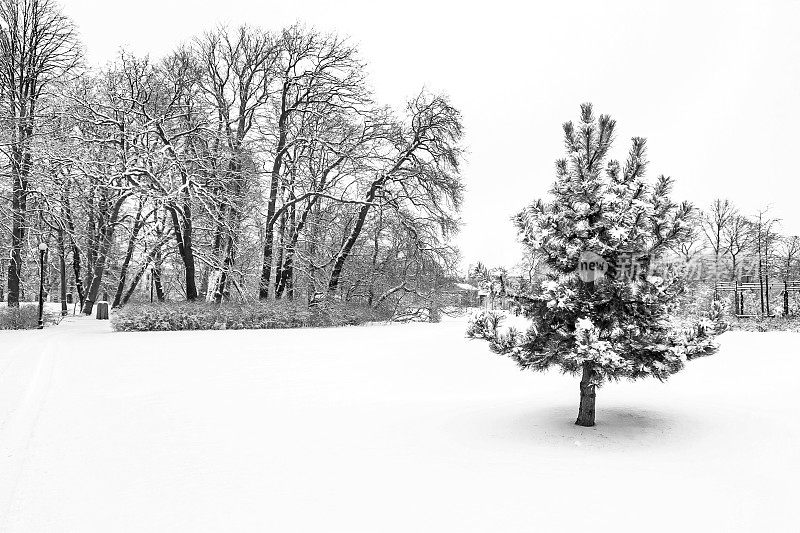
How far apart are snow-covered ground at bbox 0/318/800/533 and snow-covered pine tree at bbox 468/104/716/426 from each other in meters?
1.03

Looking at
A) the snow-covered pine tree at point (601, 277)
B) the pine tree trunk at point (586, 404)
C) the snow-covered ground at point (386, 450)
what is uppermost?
the snow-covered pine tree at point (601, 277)

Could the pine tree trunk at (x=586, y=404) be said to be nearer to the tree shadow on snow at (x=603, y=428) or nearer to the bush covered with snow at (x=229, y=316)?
the tree shadow on snow at (x=603, y=428)

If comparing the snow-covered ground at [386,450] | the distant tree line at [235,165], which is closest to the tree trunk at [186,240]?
the distant tree line at [235,165]

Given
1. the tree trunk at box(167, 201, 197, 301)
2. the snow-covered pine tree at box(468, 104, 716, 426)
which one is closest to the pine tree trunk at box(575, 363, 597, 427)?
the snow-covered pine tree at box(468, 104, 716, 426)

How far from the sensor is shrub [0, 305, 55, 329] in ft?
66.6

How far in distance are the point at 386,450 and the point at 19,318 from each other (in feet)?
66.5

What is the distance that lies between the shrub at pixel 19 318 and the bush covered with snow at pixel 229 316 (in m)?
3.99

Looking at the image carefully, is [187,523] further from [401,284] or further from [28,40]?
[28,40]

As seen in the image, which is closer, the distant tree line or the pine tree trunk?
the pine tree trunk

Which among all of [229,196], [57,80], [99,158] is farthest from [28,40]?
[229,196]

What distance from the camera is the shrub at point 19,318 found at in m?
20.3

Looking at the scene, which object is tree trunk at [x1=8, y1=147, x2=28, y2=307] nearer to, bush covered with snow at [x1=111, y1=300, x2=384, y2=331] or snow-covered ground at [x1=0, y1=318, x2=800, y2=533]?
bush covered with snow at [x1=111, y1=300, x2=384, y2=331]

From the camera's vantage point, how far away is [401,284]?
89.2 ft

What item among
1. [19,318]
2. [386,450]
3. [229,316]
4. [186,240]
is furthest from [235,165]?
[386,450]
